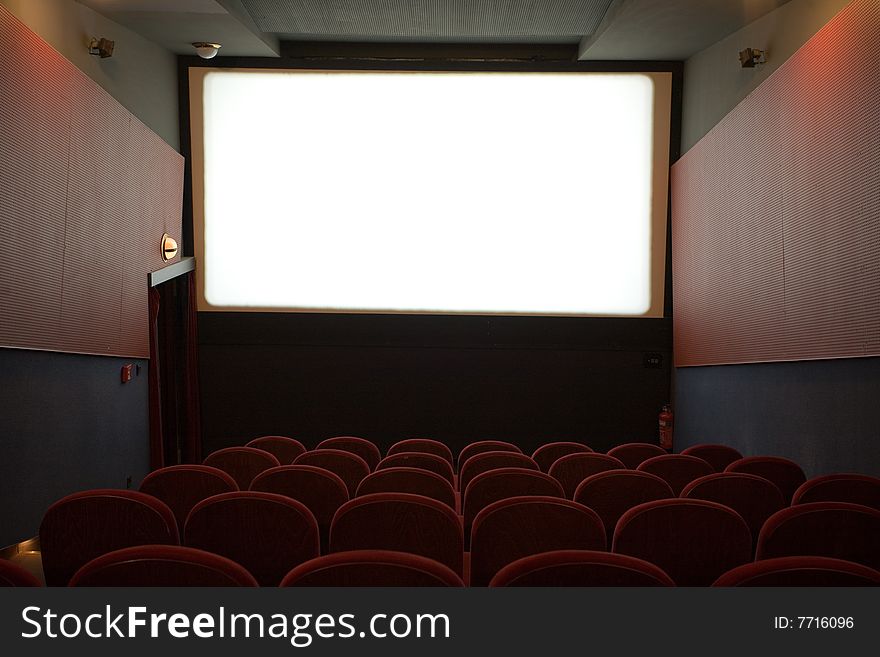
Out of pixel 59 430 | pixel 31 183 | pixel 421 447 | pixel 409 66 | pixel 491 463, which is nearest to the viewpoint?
pixel 491 463

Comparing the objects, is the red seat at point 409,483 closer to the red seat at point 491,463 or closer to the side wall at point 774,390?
the red seat at point 491,463

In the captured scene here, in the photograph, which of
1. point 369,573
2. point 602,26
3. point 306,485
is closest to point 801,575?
point 369,573

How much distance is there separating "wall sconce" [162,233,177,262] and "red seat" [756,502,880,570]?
773 cm

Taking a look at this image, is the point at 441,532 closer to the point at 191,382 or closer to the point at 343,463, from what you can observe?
the point at 343,463

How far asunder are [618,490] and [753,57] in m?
5.34

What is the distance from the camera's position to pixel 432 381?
10.5m

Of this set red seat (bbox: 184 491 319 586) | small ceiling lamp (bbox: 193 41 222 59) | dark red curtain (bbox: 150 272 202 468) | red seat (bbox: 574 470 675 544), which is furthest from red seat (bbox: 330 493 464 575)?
small ceiling lamp (bbox: 193 41 222 59)

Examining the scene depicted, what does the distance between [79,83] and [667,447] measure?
25.0 ft

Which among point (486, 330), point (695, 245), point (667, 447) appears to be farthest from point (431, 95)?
point (667, 447)

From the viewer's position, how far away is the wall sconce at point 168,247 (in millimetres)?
9313

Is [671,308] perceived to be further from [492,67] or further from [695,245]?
[492,67]

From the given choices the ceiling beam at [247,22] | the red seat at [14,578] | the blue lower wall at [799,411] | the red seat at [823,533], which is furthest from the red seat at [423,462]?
the ceiling beam at [247,22]

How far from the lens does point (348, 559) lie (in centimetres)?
215
